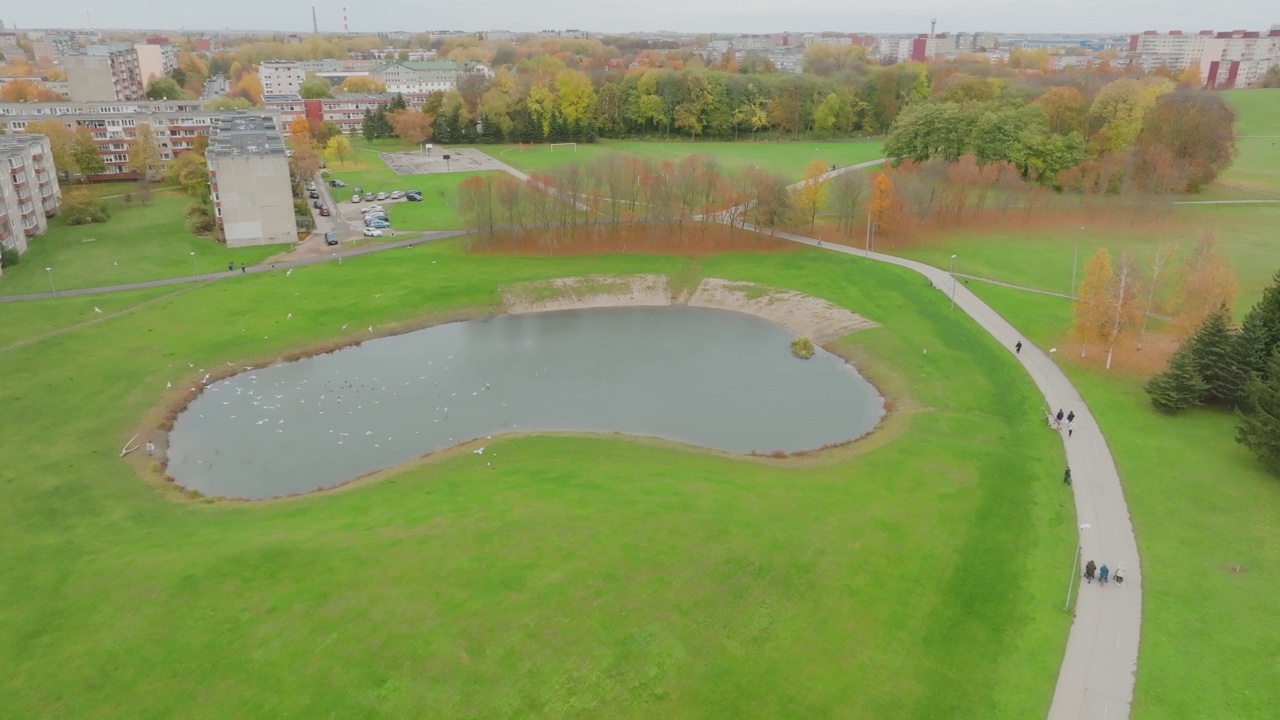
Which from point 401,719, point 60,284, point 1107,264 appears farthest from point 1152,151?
point 60,284

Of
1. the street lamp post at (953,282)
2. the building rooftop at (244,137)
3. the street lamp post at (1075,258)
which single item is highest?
the building rooftop at (244,137)

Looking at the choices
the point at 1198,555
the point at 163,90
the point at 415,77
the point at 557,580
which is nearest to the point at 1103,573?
the point at 1198,555

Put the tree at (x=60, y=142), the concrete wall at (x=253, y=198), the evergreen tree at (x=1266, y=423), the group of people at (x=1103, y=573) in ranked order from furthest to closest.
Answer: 1. the tree at (x=60, y=142)
2. the concrete wall at (x=253, y=198)
3. the evergreen tree at (x=1266, y=423)
4. the group of people at (x=1103, y=573)

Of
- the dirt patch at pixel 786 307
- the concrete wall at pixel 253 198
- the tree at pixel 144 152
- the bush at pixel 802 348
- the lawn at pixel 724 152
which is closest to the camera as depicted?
the bush at pixel 802 348

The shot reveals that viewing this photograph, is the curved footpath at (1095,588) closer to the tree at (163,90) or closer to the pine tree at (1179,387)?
the pine tree at (1179,387)

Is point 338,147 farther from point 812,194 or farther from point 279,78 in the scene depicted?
point 279,78

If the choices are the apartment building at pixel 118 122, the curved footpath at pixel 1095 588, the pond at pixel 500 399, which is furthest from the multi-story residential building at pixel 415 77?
the curved footpath at pixel 1095 588
